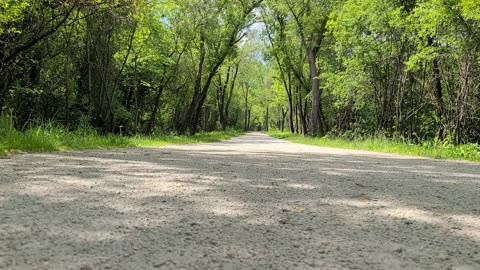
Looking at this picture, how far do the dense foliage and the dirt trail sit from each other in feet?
20.6

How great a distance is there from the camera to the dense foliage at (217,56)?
10547 mm

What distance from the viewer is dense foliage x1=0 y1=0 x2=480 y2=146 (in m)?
10.5

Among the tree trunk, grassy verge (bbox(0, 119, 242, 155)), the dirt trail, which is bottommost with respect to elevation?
the dirt trail

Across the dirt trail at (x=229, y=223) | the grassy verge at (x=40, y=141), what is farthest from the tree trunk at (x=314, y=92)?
the dirt trail at (x=229, y=223)

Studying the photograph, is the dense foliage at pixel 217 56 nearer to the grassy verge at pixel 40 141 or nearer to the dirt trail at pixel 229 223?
the grassy verge at pixel 40 141

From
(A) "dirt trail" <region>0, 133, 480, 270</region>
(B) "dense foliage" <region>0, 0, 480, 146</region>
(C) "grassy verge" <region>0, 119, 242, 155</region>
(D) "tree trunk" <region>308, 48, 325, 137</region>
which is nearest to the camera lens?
(A) "dirt trail" <region>0, 133, 480, 270</region>

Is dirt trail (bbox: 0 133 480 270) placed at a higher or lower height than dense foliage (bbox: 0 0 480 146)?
lower

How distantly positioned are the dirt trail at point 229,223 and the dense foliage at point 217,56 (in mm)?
6292

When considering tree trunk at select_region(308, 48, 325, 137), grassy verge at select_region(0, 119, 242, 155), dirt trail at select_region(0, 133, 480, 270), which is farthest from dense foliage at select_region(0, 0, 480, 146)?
dirt trail at select_region(0, 133, 480, 270)

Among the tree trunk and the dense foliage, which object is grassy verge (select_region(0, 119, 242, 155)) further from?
the tree trunk

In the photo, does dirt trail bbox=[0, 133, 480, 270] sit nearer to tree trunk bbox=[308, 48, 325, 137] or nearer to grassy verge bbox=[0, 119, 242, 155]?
grassy verge bbox=[0, 119, 242, 155]

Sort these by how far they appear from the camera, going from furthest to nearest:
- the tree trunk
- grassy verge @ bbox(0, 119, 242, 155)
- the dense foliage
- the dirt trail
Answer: the tree trunk
the dense foliage
grassy verge @ bbox(0, 119, 242, 155)
the dirt trail

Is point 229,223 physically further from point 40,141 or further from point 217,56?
point 217,56

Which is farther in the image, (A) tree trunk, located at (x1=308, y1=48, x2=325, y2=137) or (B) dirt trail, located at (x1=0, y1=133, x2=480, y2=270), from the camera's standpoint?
(A) tree trunk, located at (x1=308, y1=48, x2=325, y2=137)
